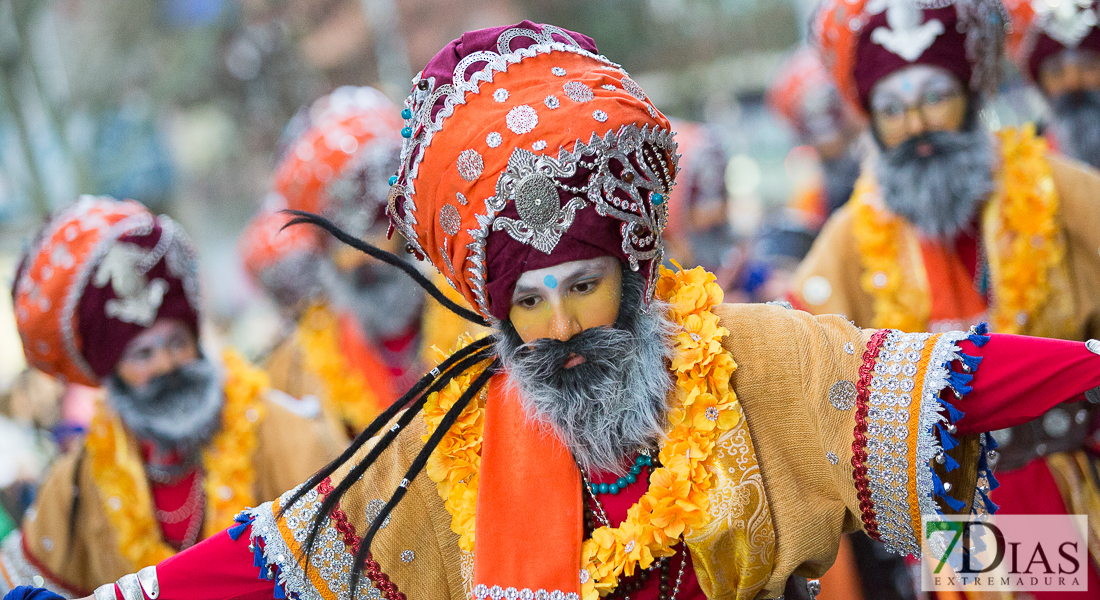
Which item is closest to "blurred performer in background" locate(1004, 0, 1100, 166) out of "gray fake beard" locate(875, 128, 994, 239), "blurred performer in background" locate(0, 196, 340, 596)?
"gray fake beard" locate(875, 128, 994, 239)

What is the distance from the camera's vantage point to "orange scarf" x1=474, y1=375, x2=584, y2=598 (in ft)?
7.58

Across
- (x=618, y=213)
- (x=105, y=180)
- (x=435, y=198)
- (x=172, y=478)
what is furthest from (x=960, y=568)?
(x=105, y=180)

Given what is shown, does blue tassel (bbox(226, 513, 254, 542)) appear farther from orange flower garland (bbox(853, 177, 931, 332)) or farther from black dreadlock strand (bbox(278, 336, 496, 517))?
orange flower garland (bbox(853, 177, 931, 332))

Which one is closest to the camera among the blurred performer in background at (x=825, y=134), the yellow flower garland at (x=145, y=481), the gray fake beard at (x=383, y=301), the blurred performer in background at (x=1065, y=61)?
the yellow flower garland at (x=145, y=481)

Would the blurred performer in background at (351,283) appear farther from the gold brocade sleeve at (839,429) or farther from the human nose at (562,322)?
the gold brocade sleeve at (839,429)

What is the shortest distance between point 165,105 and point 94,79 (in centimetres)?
142

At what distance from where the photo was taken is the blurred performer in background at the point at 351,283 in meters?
5.48

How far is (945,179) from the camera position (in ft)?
12.2

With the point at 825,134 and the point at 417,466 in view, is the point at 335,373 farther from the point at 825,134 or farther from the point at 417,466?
the point at 825,134

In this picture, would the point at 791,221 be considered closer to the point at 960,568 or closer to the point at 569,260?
the point at 960,568

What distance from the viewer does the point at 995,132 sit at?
3.91 m

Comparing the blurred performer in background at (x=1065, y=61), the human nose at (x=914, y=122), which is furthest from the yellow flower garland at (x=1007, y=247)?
the blurred performer in background at (x=1065, y=61)

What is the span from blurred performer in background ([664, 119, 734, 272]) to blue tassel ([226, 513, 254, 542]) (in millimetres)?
4832

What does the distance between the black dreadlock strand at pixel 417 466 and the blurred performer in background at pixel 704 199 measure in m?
4.53
